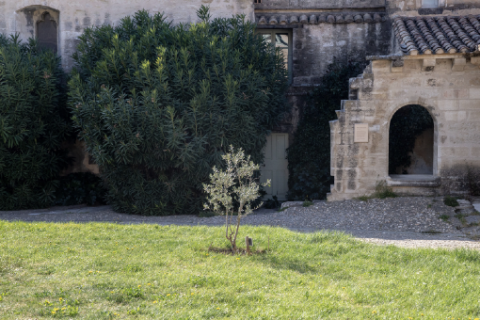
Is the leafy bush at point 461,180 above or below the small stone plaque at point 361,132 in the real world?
below

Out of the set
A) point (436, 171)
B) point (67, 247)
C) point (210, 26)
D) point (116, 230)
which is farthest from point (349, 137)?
point (67, 247)

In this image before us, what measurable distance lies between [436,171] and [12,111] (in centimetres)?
975

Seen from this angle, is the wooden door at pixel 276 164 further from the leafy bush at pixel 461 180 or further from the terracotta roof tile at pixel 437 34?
the leafy bush at pixel 461 180

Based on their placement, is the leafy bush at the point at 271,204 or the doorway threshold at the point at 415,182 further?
the leafy bush at the point at 271,204

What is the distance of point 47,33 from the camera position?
533 inches

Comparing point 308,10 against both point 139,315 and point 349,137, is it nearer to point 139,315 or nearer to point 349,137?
point 349,137

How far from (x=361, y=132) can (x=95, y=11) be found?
7.80m

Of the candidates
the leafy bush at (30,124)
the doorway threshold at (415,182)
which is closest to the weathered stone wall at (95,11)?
the leafy bush at (30,124)

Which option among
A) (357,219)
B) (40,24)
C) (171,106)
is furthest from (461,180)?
(40,24)

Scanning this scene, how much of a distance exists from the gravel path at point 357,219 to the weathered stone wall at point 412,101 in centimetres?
95

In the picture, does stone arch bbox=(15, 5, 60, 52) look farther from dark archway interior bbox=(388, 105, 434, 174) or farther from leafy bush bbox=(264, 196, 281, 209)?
dark archway interior bbox=(388, 105, 434, 174)

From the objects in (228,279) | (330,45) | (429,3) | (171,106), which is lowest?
(228,279)

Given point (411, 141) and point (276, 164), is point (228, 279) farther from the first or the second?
point (411, 141)

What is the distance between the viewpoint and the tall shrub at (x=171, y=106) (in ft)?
33.2
